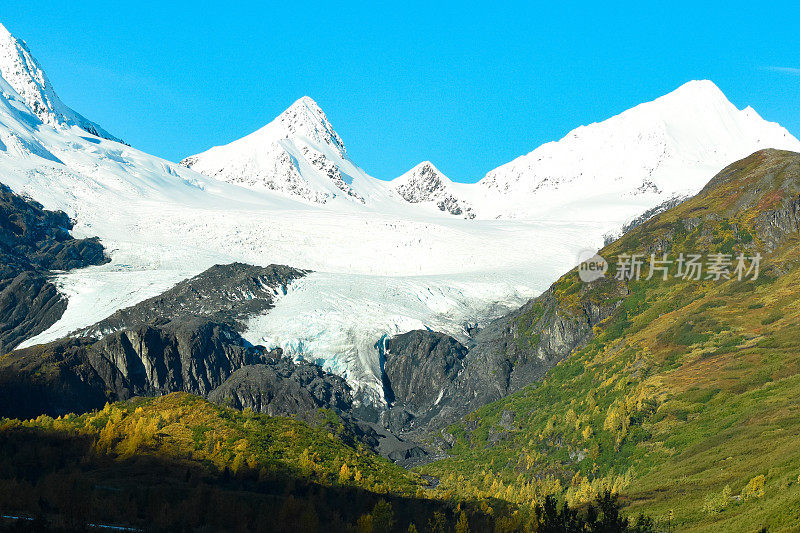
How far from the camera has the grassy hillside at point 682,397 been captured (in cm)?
5753

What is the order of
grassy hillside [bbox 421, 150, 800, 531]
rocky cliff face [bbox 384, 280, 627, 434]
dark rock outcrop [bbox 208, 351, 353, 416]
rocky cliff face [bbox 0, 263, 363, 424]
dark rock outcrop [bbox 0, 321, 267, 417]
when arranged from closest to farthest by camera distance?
grassy hillside [bbox 421, 150, 800, 531] → dark rock outcrop [bbox 0, 321, 267, 417] → rocky cliff face [bbox 0, 263, 363, 424] → dark rock outcrop [bbox 208, 351, 353, 416] → rocky cliff face [bbox 384, 280, 627, 434]

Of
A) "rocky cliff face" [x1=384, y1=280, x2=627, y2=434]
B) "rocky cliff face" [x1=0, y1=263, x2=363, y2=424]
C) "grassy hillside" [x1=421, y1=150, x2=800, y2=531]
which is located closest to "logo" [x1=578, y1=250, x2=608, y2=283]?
"grassy hillside" [x1=421, y1=150, x2=800, y2=531]

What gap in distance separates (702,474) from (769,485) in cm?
994

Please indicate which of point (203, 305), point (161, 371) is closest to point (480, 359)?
point (161, 371)

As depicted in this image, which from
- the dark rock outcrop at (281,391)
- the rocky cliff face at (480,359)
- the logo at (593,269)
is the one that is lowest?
the dark rock outcrop at (281,391)

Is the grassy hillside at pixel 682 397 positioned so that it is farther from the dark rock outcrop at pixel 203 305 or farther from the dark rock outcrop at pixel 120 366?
the dark rock outcrop at pixel 203 305

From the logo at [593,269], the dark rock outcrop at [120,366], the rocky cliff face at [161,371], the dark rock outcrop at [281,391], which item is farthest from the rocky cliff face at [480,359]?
the dark rock outcrop at [120,366]

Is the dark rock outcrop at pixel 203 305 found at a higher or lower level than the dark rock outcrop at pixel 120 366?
higher

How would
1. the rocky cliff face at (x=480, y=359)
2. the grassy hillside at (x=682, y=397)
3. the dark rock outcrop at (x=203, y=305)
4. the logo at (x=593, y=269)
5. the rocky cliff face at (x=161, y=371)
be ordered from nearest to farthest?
1. the grassy hillside at (x=682, y=397)
2. the rocky cliff face at (x=161, y=371)
3. the rocky cliff face at (x=480, y=359)
4. the logo at (x=593, y=269)
5. the dark rock outcrop at (x=203, y=305)

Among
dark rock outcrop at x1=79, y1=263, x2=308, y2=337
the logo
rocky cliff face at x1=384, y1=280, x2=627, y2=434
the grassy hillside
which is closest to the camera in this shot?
the grassy hillside

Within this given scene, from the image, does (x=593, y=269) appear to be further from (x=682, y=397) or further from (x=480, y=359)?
(x=682, y=397)

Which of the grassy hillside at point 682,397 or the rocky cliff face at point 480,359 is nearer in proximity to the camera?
the grassy hillside at point 682,397

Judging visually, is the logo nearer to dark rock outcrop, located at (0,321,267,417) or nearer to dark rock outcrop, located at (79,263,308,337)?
dark rock outcrop, located at (0,321,267,417)

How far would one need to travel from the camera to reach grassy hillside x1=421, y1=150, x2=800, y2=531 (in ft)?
189
